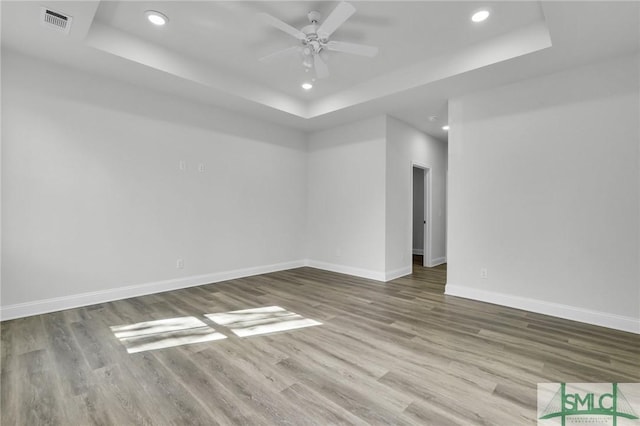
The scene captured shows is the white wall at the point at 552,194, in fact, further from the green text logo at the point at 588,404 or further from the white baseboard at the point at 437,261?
the white baseboard at the point at 437,261

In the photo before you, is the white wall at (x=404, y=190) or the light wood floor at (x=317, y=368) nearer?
the light wood floor at (x=317, y=368)

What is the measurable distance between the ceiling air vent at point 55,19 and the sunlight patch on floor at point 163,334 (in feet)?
9.51

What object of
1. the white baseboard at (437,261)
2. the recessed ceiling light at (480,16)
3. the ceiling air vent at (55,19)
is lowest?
the white baseboard at (437,261)

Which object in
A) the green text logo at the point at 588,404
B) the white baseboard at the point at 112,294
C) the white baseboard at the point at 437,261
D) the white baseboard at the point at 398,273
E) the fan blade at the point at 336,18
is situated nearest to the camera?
the green text logo at the point at 588,404

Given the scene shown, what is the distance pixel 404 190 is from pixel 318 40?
10.5ft

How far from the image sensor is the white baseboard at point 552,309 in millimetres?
2959

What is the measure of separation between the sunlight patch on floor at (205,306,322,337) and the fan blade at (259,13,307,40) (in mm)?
2853

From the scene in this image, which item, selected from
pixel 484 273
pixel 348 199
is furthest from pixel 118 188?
pixel 484 273

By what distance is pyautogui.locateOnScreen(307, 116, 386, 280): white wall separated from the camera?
5055mm

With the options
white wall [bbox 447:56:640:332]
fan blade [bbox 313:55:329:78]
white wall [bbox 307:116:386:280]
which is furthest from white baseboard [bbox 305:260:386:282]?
fan blade [bbox 313:55:329:78]

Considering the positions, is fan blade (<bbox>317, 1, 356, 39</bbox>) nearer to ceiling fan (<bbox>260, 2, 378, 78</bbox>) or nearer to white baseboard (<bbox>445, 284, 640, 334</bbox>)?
ceiling fan (<bbox>260, 2, 378, 78</bbox>)

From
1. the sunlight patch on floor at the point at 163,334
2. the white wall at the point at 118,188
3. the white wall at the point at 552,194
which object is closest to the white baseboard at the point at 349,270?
the white wall at the point at 118,188

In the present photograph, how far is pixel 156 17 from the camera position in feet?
9.69

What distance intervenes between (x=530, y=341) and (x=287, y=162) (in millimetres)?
4624
